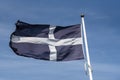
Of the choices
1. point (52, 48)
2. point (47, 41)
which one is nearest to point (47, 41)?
point (47, 41)

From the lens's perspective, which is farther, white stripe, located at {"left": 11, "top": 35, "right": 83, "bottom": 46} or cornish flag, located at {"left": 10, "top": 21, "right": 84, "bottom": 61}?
white stripe, located at {"left": 11, "top": 35, "right": 83, "bottom": 46}

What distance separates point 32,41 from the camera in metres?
47.2

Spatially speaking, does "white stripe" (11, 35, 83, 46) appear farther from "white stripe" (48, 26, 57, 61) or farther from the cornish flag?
"white stripe" (48, 26, 57, 61)

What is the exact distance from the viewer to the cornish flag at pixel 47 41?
4616 cm

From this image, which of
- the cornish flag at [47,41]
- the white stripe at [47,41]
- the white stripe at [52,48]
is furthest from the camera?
the white stripe at [47,41]

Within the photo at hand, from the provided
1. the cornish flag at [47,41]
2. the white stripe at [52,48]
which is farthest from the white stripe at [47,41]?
the white stripe at [52,48]

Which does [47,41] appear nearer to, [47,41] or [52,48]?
[47,41]

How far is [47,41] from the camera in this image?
47.5 metres

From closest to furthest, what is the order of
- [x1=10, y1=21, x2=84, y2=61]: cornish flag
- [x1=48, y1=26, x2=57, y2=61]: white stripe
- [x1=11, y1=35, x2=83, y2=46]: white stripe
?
[x1=10, y1=21, x2=84, y2=61]: cornish flag → [x1=48, y1=26, x2=57, y2=61]: white stripe → [x1=11, y1=35, x2=83, y2=46]: white stripe

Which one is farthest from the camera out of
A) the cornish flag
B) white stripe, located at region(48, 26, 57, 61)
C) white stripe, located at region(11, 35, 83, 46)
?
white stripe, located at region(11, 35, 83, 46)

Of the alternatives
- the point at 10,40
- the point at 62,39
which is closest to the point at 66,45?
the point at 62,39

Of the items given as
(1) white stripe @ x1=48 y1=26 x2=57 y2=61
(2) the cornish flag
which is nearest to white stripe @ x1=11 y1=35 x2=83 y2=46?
(2) the cornish flag

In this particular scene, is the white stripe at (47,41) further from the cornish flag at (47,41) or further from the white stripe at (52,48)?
the white stripe at (52,48)

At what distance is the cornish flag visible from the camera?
1817 inches
